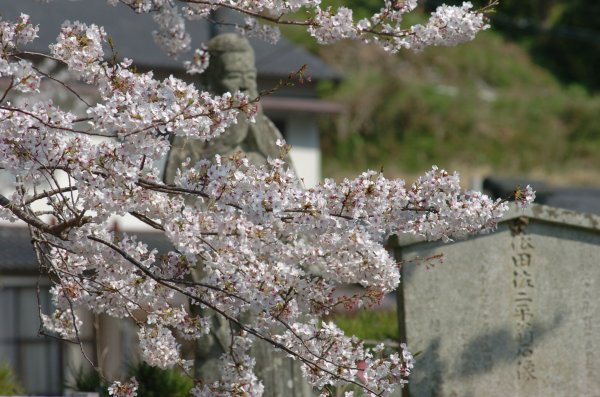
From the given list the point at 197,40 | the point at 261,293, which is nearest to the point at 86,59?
the point at 261,293

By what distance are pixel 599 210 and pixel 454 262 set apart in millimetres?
7094

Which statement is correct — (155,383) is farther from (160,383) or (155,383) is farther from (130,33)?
(130,33)

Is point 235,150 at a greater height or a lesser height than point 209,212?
greater

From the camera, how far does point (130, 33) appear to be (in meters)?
24.0

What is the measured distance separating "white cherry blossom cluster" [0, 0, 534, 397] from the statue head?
1.38 metres

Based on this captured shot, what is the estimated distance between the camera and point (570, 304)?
35.1 ft

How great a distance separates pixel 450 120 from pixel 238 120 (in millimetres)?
25841

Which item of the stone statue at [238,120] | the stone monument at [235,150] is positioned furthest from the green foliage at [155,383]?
the stone statue at [238,120]

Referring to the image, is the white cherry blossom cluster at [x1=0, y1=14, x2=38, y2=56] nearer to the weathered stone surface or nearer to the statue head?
the statue head

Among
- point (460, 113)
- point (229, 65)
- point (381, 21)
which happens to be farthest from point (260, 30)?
point (460, 113)

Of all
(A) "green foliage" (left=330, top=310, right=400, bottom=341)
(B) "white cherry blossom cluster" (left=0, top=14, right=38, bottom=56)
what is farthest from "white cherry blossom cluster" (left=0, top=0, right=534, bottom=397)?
(A) "green foliage" (left=330, top=310, right=400, bottom=341)

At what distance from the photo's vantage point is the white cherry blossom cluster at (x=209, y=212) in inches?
251

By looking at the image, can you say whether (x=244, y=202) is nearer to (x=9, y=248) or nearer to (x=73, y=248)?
(x=73, y=248)

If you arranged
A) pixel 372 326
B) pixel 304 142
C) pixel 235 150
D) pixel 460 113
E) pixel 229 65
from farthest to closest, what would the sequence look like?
1. pixel 460 113
2. pixel 304 142
3. pixel 372 326
4. pixel 229 65
5. pixel 235 150
